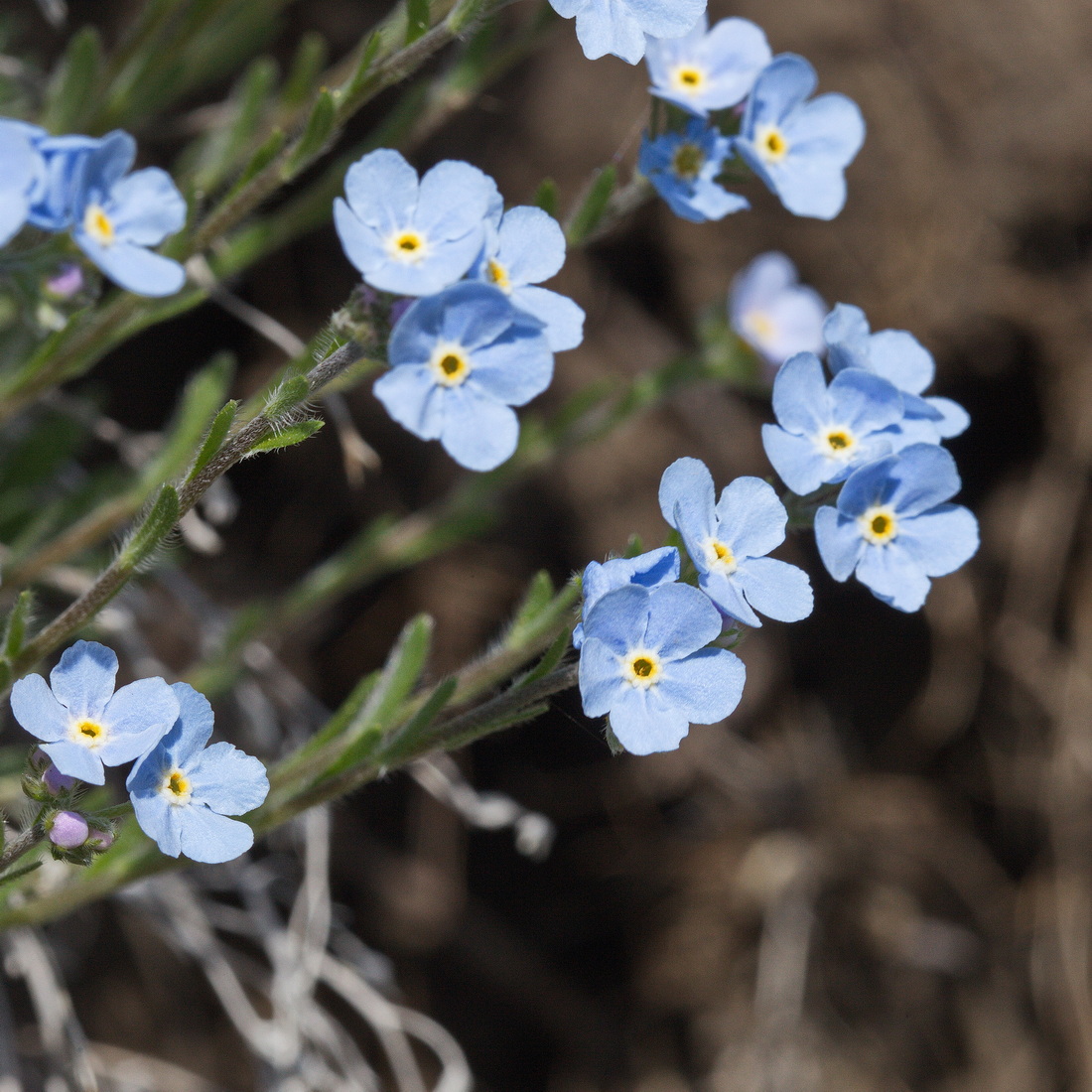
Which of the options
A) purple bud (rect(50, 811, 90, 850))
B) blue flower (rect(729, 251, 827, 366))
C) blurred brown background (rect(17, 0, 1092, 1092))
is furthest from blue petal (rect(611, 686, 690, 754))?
blurred brown background (rect(17, 0, 1092, 1092))

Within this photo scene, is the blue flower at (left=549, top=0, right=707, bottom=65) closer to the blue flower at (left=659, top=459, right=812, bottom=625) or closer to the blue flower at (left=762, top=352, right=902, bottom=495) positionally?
the blue flower at (left=762, top=352, right=902, bottom=495)

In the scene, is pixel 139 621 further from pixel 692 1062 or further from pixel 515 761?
pixel 692 1062

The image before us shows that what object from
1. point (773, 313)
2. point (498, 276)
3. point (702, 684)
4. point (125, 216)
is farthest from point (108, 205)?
point (773, 313)

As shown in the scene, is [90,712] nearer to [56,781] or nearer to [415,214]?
[56,781]

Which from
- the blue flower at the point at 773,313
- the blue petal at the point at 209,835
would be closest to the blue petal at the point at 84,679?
the blue petal at the point at 209,835

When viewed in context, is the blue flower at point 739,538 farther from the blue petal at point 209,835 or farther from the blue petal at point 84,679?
the blue petal at point 84,679

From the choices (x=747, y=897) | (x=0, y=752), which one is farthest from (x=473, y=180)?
(x=747, y=897)

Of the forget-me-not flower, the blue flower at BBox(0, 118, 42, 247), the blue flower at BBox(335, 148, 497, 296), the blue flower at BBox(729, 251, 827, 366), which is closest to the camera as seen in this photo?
the blue flower at BBox(0, 118, 42, 247)
